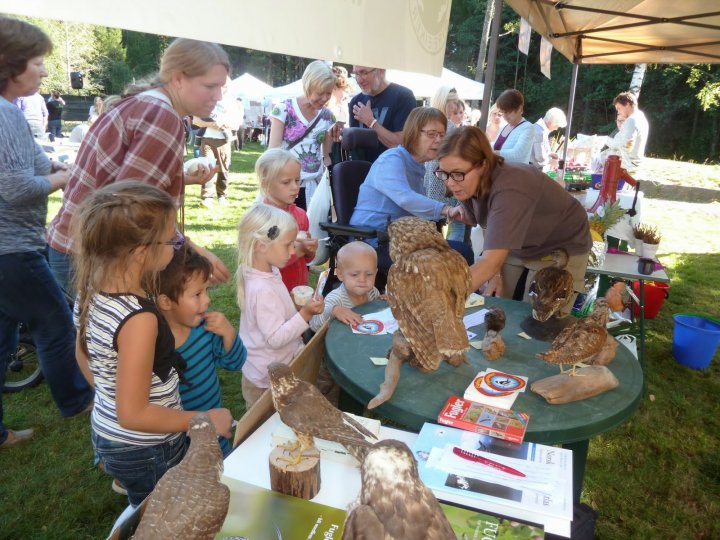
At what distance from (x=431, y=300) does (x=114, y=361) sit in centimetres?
116

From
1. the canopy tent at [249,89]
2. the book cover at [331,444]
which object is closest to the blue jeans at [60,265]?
the book cover at [331,444]

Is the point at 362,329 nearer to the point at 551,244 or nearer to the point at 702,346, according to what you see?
the point at 551,244

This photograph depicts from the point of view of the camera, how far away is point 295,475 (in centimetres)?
135

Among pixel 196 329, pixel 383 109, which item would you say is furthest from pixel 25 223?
pixel 383 109

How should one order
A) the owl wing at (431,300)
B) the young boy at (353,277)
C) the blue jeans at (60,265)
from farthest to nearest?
1. the young boy at (353,277)
2. the blue jeans at (60,265)
3. the owl wing at (431,300)

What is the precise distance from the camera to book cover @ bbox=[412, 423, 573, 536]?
1.31 metres

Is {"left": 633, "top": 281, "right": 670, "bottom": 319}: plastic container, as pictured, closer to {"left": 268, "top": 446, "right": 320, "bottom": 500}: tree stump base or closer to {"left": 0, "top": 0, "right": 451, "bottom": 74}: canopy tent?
{"left": 0, "top": 0, "right": 451, "bottom": 74}: canopy tent

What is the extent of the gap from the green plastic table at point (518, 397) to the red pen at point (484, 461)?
225 mm

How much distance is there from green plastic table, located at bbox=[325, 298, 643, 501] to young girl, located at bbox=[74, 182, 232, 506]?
2.01 feet

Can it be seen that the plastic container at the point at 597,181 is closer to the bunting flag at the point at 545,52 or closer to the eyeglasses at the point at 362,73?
the bunting flag at the point at 545,52

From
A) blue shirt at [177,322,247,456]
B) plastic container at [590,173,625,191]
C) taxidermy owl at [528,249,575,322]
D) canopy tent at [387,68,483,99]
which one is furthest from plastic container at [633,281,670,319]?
canopy tent at [387,68,483,99]

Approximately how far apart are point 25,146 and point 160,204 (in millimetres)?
1582

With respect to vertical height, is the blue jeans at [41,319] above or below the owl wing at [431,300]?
below

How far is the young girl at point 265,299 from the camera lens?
2.55m
